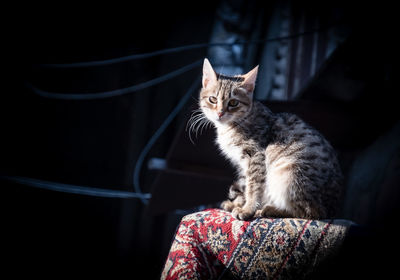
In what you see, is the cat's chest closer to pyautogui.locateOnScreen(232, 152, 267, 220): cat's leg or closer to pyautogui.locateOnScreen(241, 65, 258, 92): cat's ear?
pyautogui.locateOnScreen(232, 152, 267, 220): cat's leg

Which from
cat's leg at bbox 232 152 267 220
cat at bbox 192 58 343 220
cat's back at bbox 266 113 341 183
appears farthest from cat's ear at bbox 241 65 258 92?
cat's leg at bbox 232 152 267 220

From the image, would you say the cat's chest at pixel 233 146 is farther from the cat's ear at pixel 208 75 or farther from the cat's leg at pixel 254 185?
the cat's ear at pixel 208 75

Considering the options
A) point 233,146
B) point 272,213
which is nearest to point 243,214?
point 272,213

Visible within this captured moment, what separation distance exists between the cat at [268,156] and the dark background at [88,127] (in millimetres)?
1711

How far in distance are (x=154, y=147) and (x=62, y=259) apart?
1783mm

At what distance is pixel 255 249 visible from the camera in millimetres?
1015

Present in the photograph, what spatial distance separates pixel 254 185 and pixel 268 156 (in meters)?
0.17

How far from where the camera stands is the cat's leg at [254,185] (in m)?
1.23

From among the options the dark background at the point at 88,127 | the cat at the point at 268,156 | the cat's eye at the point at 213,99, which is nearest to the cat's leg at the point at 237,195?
the cat at the point at 268,156

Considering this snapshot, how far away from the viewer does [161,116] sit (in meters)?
3.62

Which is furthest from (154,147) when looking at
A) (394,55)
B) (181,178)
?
(394,55)

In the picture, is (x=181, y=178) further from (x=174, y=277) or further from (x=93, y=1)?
(x=93, y=1)

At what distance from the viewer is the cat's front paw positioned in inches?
46.4

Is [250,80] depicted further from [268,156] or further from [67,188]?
[67,188]
